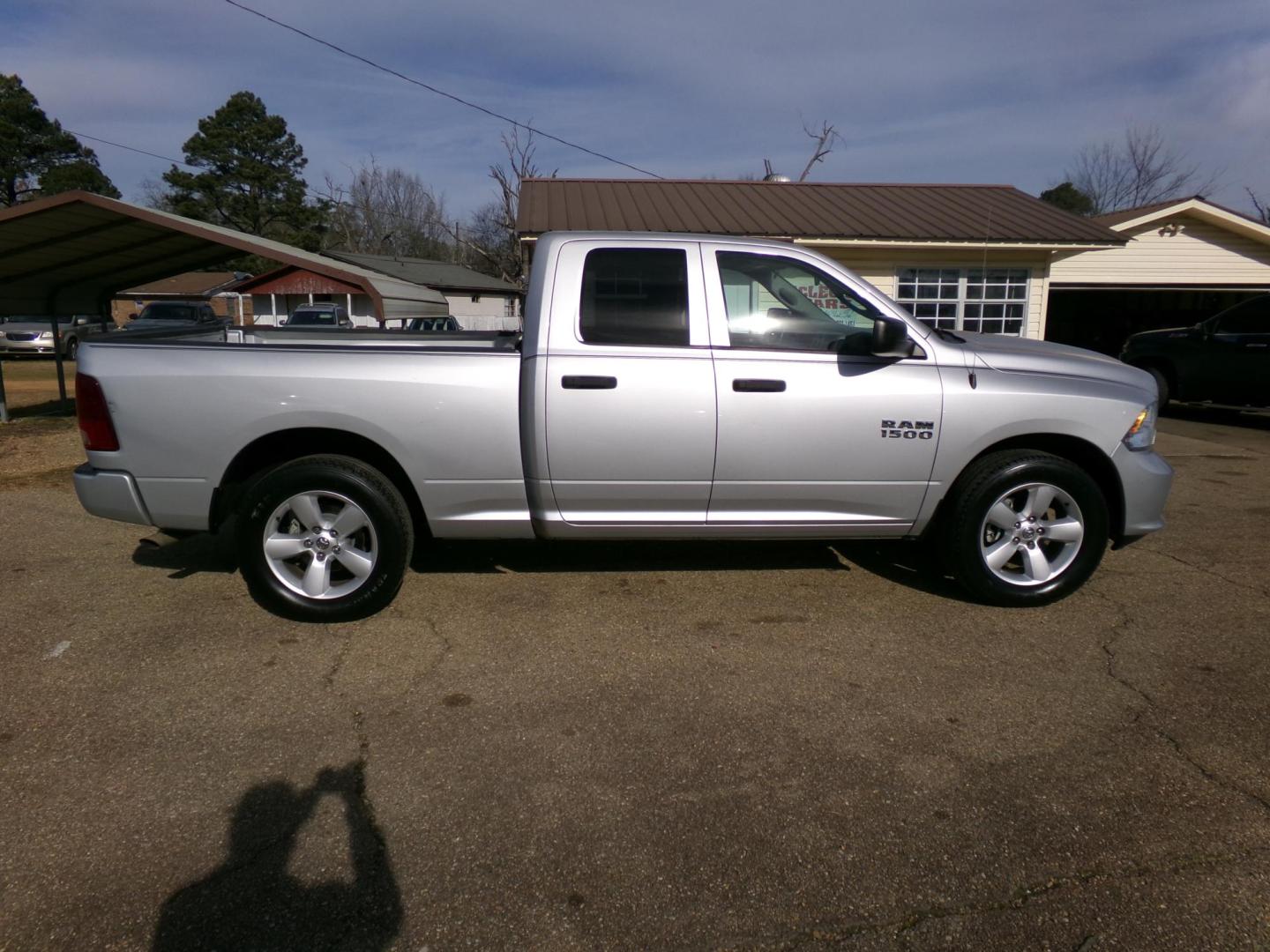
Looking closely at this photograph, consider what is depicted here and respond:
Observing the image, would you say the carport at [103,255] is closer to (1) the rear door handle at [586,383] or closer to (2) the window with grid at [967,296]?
(1) the rear door handle at [586,383]

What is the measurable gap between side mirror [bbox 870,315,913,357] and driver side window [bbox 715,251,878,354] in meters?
0.18

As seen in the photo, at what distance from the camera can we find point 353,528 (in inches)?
177

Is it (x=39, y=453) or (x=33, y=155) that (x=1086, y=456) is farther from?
(x=33, y=155)

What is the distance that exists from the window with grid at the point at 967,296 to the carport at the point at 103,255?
8019 mm

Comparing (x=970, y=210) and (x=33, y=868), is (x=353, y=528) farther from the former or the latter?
(x=970, y=210)

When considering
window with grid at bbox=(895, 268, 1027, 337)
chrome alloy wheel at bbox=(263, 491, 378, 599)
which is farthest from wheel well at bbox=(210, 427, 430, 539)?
window with grid at bbox=(895, 268, 1027, 337)

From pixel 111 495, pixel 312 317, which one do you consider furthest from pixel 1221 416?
pixel 312 317

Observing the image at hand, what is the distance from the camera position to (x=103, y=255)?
1135cm

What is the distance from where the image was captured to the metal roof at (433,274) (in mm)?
35812

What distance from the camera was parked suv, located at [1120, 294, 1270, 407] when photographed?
12453mm

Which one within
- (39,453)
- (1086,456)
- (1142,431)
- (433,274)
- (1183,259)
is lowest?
(39,453)

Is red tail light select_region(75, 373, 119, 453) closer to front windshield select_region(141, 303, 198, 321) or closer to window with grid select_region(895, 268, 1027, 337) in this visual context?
window with grid select_region(895, 268, 1027, 337)

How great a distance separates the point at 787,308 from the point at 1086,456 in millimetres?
1777

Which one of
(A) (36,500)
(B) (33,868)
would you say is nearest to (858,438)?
(B) (33,868)
